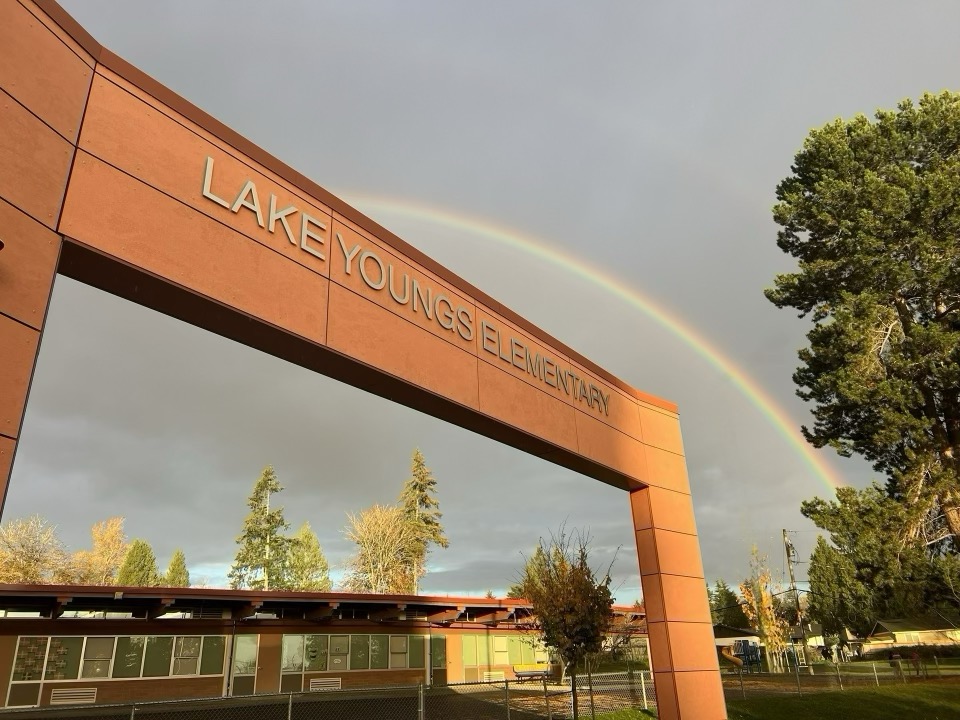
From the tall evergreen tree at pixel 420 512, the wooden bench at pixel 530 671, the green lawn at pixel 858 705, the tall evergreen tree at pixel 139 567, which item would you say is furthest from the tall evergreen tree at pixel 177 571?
the green lawn at pixel 858 705

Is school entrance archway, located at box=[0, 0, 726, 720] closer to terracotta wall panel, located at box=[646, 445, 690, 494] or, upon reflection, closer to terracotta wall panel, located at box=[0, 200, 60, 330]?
terracotta wall panel, located at box=[0, 200, 60, 330]

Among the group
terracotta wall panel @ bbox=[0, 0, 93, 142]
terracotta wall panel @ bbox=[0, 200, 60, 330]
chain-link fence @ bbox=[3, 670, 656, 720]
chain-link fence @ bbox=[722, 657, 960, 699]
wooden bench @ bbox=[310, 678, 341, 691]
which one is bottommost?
chain-link fence @ bbox=[722, 657, 960, 699]

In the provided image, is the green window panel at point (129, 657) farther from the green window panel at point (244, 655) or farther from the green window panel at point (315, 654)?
the green window panel at point (315, 654)

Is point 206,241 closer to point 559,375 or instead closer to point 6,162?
point 6,162

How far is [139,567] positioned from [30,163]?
6132 cm

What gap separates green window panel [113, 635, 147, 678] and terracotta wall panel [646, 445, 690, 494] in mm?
16252

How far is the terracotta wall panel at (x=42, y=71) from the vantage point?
18.5 feet

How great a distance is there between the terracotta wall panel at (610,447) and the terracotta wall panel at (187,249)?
21.1 ft

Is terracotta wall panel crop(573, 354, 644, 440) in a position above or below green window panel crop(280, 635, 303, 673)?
above

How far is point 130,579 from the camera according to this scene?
186 ft

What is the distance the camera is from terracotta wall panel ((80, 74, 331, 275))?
21.2 ft

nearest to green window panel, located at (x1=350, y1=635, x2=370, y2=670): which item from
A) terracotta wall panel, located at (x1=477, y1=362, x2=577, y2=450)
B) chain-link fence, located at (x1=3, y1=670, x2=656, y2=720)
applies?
chain-link fence, located at (x1=3, y1=670, x2=656, y2=720)

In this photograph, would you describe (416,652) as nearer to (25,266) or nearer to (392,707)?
(392,707)

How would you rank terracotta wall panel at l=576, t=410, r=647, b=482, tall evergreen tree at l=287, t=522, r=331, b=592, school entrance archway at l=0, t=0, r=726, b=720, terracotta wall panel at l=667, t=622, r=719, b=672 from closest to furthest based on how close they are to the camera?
1. school entrance archway at l=0, t=0, r=726, b=720
2. terracotta wall panel at l=576, t=410, r=647, b=482
3. terracotta wall panel at l=667, t=622, r=719, b=672
4. tall evergreen tree at l=287, t=522, r=331, b=592
